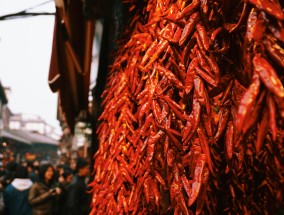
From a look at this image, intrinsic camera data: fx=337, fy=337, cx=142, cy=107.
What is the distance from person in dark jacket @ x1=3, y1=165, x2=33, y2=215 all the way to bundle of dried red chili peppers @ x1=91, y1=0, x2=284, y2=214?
15.2 feet

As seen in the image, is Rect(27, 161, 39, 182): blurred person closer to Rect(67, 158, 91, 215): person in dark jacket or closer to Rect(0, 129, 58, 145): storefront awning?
Rect(67, 158, 91, 215): person in dark jacket

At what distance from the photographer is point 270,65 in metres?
0.86

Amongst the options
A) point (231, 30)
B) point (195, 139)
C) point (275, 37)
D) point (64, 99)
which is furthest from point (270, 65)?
point (64, 99)

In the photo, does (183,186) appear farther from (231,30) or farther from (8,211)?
(8,211)

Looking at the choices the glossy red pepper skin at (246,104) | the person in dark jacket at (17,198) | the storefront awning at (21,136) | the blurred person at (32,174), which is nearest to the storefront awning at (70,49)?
the person in dark jacket at (17,198)

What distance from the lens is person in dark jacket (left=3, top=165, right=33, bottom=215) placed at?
635 centimetres

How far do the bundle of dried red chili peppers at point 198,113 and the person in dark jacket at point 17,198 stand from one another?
4.62 m

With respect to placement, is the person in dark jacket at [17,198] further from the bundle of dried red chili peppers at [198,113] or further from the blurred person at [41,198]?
the bundle of dried red chili peppers at [198,113]

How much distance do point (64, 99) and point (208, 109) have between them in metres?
3.73

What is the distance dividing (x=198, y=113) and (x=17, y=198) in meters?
6.13

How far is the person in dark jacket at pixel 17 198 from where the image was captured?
635 cm

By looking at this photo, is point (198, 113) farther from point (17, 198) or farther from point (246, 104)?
point (17, 198)

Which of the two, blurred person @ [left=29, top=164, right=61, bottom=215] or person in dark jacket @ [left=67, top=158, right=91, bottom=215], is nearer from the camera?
blurred person @ [left=29, top=164, right=61, bottom=215]

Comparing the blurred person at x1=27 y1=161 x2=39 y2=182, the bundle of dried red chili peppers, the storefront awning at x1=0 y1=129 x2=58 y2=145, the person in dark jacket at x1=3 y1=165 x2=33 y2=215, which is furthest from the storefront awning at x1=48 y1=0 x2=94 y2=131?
the storefront awning at x1=0 y1=129 x2=58 y2=145
